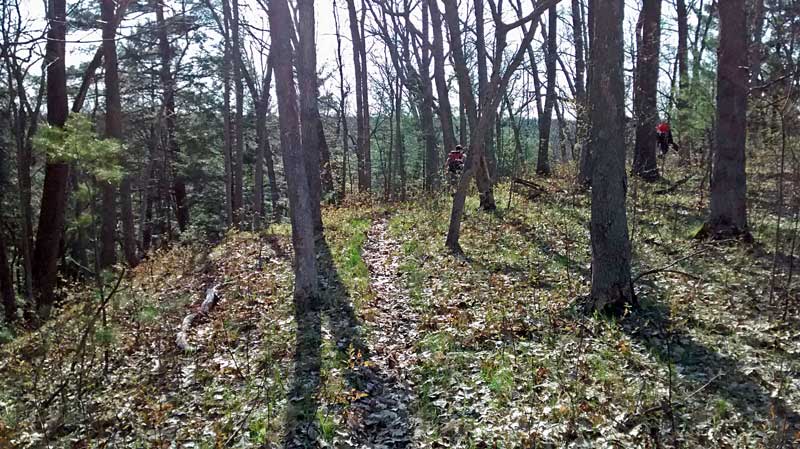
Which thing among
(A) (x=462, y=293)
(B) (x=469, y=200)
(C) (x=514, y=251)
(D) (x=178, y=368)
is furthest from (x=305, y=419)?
(B) (x=469, y=200)

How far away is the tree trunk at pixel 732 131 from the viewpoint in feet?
26.4

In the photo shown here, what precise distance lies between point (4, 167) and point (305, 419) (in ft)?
Result: 59.5

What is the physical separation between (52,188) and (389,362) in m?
10.0

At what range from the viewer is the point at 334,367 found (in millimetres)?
5414

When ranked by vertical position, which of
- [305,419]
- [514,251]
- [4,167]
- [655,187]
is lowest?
[305,419]

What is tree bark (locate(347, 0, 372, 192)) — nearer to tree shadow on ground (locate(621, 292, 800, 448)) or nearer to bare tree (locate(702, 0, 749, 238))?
bare tree (locate(702, 0, 749, 238))

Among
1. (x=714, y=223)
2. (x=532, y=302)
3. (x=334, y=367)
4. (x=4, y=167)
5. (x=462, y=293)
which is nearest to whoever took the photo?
(x=334, y=367)

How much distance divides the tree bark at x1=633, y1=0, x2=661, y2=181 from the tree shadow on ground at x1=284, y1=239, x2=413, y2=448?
33.0 ft

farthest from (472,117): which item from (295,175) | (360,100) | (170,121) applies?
(170,121)

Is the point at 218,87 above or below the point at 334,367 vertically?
above

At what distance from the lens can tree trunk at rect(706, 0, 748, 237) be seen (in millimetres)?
8055

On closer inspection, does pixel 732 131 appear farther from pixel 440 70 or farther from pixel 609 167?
pixel 440 70

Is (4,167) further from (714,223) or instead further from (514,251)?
(714,223)

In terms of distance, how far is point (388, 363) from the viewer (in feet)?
18.2
